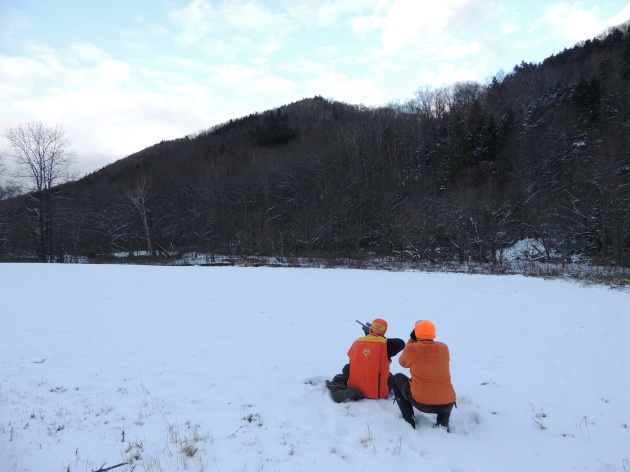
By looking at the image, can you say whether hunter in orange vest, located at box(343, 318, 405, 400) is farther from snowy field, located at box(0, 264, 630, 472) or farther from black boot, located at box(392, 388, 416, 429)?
black boot, located at box(392, 388, 416, 429)

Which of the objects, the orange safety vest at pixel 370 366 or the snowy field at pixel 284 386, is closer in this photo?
the snowy field at pixel 284 386

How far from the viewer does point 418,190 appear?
39438mm

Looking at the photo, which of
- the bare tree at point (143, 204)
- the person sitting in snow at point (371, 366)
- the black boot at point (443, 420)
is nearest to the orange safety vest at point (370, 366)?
the person sitting in snow at point (371, 366)

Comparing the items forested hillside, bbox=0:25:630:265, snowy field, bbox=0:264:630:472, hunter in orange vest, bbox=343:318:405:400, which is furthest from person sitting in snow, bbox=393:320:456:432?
forested hillside, bbox=0:25:630:265

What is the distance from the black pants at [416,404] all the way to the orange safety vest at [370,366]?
0.32 metres

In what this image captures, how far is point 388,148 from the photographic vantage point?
51.7 metres

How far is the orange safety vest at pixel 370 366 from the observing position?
15.5 feet

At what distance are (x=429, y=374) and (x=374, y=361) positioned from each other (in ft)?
3.08

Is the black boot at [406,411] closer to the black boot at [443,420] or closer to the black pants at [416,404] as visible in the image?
the black pants at [416,404]

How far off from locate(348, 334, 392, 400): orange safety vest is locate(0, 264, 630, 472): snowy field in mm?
210

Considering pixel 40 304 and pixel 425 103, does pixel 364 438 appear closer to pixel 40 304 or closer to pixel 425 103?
pixel 40 304

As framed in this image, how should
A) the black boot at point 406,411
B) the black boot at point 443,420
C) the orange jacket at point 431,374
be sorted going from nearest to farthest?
the orange jacket at point 431,374, the black boot at point 443,420, the black boot at point 406,411

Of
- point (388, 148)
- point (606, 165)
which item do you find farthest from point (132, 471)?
point (388, 148)

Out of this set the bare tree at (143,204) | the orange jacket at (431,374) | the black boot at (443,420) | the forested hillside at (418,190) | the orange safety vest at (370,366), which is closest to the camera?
the orange jacket at (431,374)
